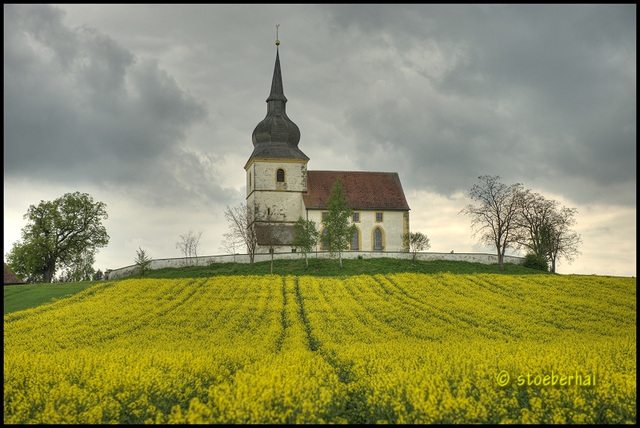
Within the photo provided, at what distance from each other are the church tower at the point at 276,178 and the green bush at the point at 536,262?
2633 cm

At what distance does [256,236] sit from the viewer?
6291 cm

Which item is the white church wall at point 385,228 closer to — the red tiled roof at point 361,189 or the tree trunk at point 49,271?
the red tiled roof at point 361,189

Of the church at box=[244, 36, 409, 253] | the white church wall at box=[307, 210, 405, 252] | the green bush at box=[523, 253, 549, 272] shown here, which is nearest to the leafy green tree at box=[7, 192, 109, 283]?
the church at box=[244, 36, 409, 253]

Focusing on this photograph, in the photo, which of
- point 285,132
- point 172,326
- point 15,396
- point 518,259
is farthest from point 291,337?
point 285,132

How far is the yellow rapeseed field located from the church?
28.1 meters

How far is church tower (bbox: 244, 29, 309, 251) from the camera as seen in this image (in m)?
66.4

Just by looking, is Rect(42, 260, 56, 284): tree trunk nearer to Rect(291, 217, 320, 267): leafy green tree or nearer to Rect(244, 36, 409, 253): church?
Rect(244, 36, 409, 253): church

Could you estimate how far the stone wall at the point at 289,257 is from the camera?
57.5 m

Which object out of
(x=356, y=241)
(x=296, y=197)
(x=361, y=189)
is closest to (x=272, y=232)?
(x=296, y=197)

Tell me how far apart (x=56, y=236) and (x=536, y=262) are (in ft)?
177

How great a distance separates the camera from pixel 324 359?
742 inches

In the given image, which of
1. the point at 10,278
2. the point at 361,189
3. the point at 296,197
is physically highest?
the point at 361,189

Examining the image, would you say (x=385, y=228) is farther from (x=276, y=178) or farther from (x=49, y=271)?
(x=49, y=271)

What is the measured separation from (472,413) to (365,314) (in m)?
20.6
